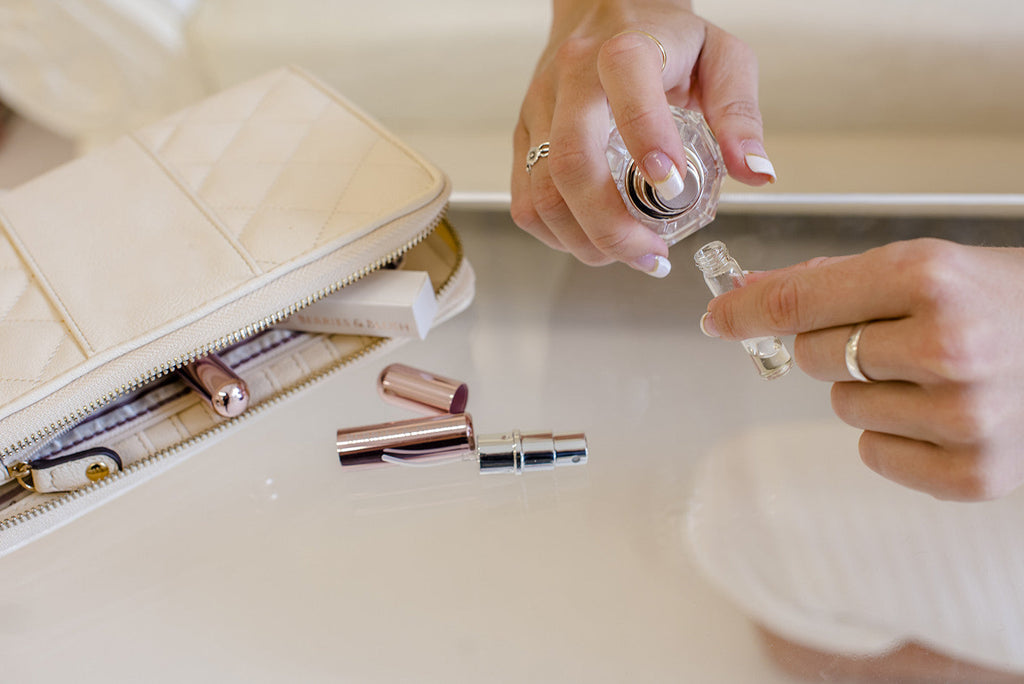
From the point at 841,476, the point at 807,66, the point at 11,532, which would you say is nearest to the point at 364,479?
the point at 11,532

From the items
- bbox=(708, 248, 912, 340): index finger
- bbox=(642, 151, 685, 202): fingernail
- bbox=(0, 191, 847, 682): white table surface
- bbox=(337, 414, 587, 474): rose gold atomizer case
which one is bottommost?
bbox=(0, 191, 847, 682): white table surface

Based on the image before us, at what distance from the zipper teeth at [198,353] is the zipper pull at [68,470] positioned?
2 cm

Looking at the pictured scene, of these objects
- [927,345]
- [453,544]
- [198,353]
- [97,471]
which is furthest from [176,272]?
[927,345]

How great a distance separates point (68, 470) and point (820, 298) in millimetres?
614

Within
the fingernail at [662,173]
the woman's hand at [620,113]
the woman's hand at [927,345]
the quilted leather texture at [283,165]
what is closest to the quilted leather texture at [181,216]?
the quilted leather texture at [283,165]

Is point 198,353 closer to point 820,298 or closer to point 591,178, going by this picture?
point 591,178

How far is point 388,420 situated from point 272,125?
0.33m

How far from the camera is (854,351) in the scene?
0.49m

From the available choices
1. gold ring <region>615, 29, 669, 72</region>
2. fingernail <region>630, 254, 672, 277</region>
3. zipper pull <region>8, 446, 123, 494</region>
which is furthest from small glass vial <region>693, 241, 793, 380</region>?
zipper pull <region>8, 446, 123, 494</region>

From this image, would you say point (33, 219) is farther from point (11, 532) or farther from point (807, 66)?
point (807, 66)

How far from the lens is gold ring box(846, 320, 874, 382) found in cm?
49

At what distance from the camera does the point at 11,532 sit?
65 cm

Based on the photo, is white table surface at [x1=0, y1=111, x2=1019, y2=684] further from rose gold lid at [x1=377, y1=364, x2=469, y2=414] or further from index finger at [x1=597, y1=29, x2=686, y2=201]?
index finger at [x1=597, y1=29, x2=686, y2=201]

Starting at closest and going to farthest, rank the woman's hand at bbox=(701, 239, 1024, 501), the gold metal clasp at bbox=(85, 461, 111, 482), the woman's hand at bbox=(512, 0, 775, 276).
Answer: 1. the woman's hand at bbox=(701, 239, 1024, 501)
2. the woman's hand at bbox=(512, 0, 775, 276)
3. the gold metal clasp at bbox=(85, 461, 111, 482)
